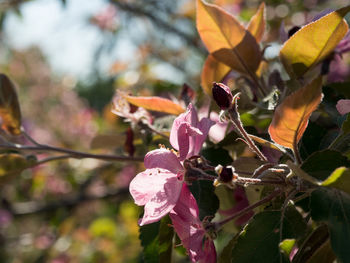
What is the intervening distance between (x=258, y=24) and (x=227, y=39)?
0.10 meters

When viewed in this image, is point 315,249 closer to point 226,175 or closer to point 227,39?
point 226,175

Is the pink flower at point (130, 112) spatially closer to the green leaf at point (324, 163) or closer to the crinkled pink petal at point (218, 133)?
the crinkled pink petal at point (218, 133)

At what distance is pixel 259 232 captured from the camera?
586mm

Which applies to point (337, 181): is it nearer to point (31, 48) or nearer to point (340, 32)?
point (340, 32)

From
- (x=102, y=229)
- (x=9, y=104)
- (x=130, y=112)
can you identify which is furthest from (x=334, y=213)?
(x=102, y=229)

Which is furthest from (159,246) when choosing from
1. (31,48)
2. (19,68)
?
(31,48)

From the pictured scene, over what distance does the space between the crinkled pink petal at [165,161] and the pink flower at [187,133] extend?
13 millimetres

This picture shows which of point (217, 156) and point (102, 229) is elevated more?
point (217, 156)

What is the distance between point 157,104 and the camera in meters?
0.85

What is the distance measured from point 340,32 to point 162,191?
15.0 inches

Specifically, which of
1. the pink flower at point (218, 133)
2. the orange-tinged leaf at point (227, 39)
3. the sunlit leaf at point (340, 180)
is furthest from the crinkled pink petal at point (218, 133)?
the sunlit leaf at point (340, 180)

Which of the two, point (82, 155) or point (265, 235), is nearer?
point (265, 235)

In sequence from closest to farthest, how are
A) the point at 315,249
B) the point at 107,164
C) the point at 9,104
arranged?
the point at 315,249
the point at 9,104
the point at 107,164

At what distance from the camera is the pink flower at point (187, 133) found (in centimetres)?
61
